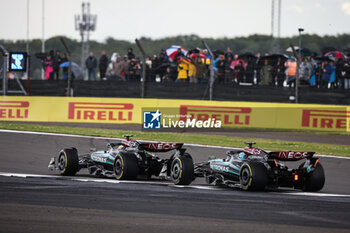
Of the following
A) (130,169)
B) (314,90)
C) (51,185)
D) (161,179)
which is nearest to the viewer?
(51,185)

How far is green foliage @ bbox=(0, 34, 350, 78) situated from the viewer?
2642 cm

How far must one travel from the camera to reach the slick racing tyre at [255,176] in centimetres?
970

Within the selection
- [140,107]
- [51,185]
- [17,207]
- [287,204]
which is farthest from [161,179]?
[140,107]

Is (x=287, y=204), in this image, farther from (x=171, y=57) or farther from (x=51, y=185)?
(x=171, y=57)

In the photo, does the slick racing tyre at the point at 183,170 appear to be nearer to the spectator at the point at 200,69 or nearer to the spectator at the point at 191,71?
the spectator at the point at 200,69

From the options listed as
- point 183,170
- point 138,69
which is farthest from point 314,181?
point 138,69

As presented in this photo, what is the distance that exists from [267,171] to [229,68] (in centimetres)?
1367

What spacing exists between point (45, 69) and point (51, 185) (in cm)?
1593

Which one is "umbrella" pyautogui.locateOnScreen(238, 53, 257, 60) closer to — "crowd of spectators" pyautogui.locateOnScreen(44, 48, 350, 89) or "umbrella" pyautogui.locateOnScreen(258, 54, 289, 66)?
"crowd of spectators" pyautogui.locateOnScreen(44, 48, 350, 89)

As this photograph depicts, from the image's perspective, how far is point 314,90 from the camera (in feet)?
74.1

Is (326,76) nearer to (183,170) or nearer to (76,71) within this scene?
(76,71)

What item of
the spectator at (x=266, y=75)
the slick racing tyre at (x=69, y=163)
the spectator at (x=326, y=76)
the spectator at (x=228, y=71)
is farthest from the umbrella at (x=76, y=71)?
the slick racing tyre at (x=69, y=163)

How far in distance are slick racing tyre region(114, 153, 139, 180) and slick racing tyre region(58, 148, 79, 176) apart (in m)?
1.25

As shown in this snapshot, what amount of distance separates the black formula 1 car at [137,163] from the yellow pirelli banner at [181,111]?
10643 mm
